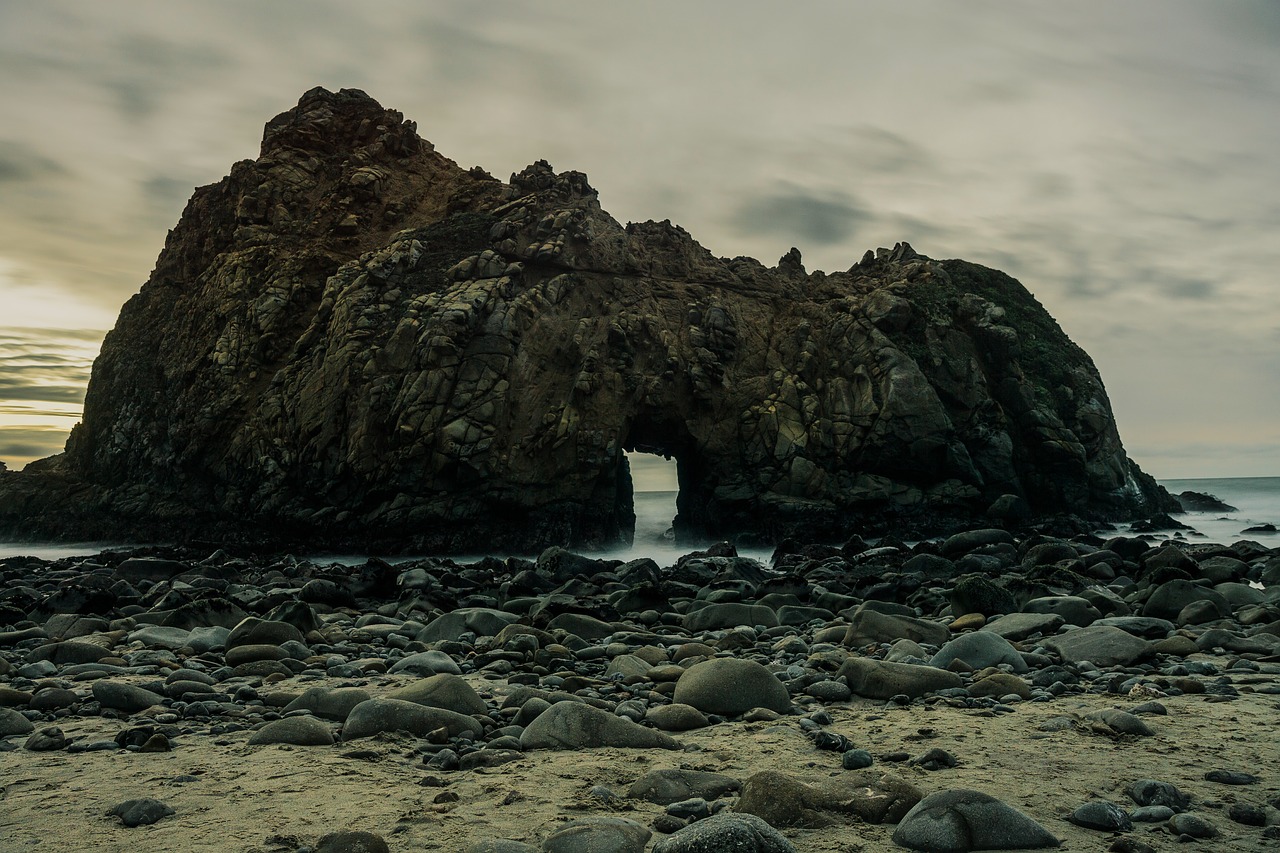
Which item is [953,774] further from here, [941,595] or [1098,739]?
[941,595]

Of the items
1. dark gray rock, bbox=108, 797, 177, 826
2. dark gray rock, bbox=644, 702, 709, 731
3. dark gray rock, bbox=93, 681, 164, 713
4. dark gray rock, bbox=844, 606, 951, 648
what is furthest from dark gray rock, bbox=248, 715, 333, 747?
dark gray rock, bbox=844, 606, 951, 648

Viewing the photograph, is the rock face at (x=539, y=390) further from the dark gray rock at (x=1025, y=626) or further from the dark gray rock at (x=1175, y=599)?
the dark gray rock at (x=1025, y=626)

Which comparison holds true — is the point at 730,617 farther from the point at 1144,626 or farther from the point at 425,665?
the point at 1144,626

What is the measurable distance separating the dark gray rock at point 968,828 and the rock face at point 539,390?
74.7ft

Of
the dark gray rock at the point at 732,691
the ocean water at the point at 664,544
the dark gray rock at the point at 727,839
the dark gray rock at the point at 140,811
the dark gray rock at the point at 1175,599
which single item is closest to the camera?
the dark gray rock at the point at 727,839

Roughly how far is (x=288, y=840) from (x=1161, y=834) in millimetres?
3494

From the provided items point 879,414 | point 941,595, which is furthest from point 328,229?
point 941,595

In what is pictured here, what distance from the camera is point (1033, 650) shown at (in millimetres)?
7617

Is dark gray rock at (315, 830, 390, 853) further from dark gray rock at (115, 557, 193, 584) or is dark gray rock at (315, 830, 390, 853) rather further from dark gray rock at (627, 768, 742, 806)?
dark gray rock at (115, 557, 193, 584)

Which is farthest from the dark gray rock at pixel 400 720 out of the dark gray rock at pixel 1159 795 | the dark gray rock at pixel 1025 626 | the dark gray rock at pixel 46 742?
the dark gray rock at pixel 1025 626

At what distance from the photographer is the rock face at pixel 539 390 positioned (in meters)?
26.3

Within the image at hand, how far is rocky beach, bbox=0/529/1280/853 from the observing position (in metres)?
3.71

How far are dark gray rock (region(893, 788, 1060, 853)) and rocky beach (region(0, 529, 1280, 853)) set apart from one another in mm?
10

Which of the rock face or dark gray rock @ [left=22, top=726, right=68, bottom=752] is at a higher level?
the rock face
